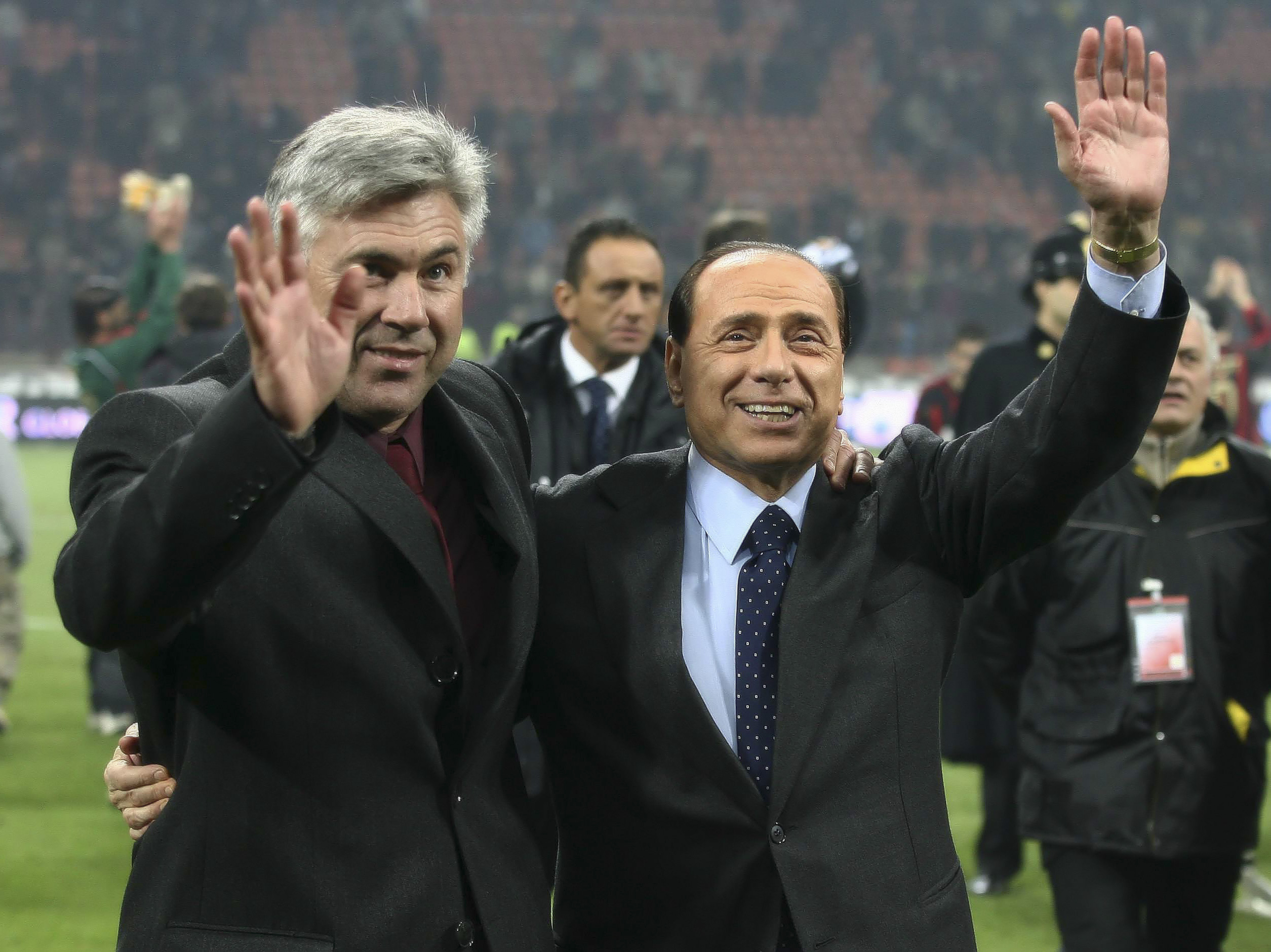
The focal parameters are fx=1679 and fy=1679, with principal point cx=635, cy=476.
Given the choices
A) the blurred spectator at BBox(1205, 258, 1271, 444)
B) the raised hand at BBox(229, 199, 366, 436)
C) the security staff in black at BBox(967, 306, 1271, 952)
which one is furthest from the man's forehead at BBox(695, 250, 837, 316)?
the blurred spectator at BBox(1205, 258, 1271, 444)

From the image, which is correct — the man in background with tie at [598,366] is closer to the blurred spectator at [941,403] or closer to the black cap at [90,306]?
the blurred spectator at [941,403]

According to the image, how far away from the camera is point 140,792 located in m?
1.99

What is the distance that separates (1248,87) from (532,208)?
11160mm

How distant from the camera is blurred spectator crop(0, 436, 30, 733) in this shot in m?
7.44

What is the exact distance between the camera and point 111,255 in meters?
23.1

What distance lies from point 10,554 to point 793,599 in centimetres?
622

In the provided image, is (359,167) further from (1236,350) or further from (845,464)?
(1236,350)

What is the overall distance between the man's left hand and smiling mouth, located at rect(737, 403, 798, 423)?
115mm

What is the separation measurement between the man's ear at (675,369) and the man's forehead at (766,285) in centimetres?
8

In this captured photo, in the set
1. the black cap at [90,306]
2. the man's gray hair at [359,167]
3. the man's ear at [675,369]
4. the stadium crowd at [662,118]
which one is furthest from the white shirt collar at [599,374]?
the stadium crowd at [662,118]

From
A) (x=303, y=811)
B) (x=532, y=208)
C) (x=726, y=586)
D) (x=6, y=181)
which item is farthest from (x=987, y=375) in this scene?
(x=6, y=181)

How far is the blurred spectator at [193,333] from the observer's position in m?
6.72

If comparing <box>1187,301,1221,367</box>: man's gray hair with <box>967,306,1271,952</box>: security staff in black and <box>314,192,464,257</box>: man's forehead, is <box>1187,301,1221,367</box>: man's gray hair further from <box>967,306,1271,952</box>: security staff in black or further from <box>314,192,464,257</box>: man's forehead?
<box>314,192,464,257</box>: man's forehead

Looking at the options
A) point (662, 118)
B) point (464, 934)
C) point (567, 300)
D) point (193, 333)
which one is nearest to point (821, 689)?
point (464, 934)
